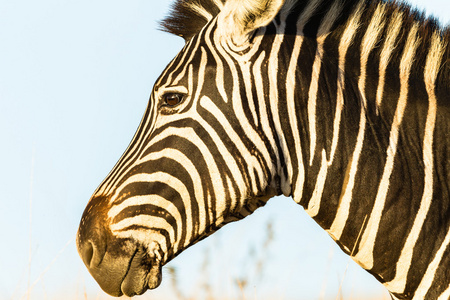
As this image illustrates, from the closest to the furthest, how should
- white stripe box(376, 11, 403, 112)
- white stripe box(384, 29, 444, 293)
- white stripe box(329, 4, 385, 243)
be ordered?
1. white stripe box(384, 29, 444, 293)
2. white stripe box(329, 4, 385, 243)
3. white stripe box(376, 11, 403, 112)

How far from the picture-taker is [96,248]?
329cm

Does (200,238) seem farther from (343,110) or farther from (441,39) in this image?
(441,39)

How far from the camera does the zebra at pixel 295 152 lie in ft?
10.7

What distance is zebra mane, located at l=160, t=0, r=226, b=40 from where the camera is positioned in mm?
4305

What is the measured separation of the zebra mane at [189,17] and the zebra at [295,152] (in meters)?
0.75

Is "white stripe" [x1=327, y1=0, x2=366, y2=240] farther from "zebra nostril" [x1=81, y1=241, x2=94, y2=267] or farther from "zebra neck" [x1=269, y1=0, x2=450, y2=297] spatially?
"zebra nostril" [x1=81, y1=241, x2=94, y2=267]

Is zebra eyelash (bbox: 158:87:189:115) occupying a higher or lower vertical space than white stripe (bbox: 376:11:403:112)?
lower

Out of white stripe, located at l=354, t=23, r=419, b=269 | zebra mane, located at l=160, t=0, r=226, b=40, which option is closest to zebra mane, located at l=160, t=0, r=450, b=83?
zebra mane, located at l=160, t=0, r=226, b=40

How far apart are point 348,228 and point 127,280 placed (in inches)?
55.4

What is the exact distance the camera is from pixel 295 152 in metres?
3.39

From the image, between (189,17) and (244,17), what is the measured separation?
3.59 feet

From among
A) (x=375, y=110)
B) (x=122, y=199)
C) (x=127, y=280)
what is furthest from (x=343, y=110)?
(x=127, y=280)

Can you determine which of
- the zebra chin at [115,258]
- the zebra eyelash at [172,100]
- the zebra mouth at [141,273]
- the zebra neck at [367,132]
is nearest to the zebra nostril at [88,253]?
the zebra chin at [115,258]

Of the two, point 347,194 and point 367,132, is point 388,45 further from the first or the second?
point 347,194
